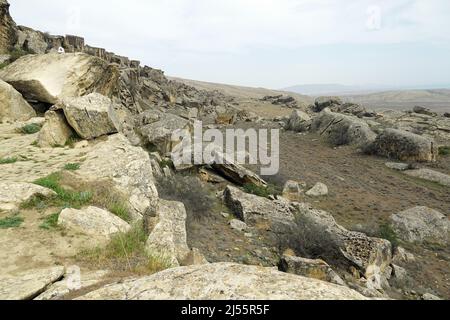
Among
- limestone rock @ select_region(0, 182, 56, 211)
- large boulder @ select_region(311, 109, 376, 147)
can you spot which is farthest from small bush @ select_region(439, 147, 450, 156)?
limestone rock @ select_region(0, 182, 56, 211)

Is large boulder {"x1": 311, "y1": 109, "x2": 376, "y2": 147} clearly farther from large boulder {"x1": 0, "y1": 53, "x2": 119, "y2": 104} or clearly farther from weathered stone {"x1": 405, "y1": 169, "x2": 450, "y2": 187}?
large boulder {"x1": 0, "y1": 53, "x2": 119, "y2": 104}

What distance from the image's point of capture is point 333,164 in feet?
64.8

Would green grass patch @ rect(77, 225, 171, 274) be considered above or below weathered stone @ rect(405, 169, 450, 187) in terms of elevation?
above

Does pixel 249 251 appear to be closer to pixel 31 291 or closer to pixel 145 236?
pixel 145 236

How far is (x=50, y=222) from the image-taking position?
5.54 meters

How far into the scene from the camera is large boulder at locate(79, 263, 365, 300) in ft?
9.68

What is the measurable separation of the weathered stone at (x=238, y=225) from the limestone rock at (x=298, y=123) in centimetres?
1986

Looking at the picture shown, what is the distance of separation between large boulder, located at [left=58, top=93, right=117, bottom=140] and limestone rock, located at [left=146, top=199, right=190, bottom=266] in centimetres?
289

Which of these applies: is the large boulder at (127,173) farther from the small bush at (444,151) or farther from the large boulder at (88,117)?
the small bush at (444,151)

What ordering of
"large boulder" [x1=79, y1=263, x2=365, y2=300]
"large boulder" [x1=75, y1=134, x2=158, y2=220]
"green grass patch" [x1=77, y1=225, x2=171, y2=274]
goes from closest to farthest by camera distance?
"large boulder" [x1=79, y1=263, x2=365, y2=300], "green grass patch" [x1=77, y1=225, x2=171, y2=274], "large boulder" [x1=75, y1=134, x2=158, y2=220]

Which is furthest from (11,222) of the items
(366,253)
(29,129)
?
(366,253)
